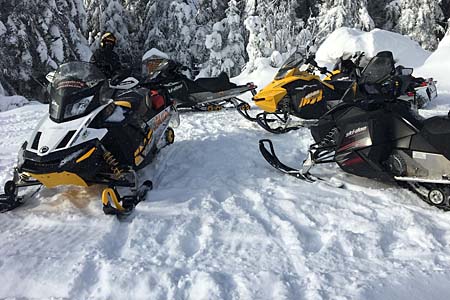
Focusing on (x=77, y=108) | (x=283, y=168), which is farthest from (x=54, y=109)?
(x=283, y=168)

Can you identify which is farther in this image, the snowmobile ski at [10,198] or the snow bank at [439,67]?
the snow bank at [439,67]

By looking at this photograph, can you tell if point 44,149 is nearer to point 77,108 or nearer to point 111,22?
point 77,108

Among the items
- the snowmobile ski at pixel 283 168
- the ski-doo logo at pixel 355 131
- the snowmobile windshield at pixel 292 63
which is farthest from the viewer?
the snowmobile windshield at pixel 292 63

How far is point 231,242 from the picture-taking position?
264cm

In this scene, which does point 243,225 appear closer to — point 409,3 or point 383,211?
point 383,211

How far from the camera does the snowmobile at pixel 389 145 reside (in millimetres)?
Answer: 3006

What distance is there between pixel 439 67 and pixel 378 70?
222 inches

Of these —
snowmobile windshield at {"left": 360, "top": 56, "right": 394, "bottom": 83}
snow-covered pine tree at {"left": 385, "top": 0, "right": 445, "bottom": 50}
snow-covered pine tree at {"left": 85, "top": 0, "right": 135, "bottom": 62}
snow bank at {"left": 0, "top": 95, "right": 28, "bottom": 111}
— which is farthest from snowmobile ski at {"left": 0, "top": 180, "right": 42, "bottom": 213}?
snow-covered pine tree at {"left": 385, "top": 0, "right": 445, "bottom": 50}

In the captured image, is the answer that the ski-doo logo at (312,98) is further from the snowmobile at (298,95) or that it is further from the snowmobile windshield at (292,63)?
the snowmobile windshield at (292,63)

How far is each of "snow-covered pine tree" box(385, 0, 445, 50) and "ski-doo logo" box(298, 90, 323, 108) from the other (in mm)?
12671

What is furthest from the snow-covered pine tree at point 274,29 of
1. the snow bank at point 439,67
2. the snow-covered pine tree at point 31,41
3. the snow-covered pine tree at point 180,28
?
the snow-covered pine tree at point 31,41

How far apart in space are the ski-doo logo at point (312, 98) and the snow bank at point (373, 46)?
4475 mm

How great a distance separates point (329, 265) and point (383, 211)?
0.88 metres

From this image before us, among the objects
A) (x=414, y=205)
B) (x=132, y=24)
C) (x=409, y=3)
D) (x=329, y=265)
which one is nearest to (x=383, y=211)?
(x=414, y=205)
